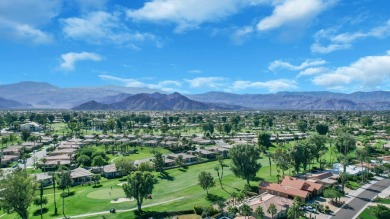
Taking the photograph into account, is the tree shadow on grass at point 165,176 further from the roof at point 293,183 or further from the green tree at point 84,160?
the roof at point 293,183

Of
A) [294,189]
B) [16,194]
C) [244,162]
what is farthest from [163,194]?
[16,194]

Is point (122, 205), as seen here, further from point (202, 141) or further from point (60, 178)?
point (202, 141)

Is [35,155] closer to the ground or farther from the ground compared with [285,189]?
farther from the ground

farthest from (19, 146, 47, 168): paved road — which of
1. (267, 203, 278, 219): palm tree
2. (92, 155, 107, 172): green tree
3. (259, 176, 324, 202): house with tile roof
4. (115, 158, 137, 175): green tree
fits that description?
(267, 203, 278, 219): palm tree

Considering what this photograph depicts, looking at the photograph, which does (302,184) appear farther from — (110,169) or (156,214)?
(110,169)

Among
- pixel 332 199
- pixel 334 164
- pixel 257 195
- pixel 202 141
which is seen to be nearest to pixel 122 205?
pixel 257 195

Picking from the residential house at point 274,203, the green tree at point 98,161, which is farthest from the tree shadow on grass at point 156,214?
the green tree at point 98,161
